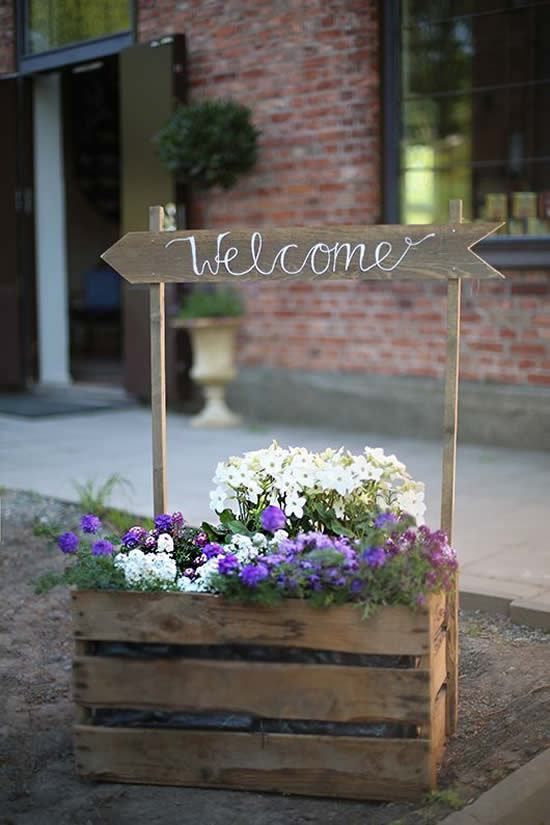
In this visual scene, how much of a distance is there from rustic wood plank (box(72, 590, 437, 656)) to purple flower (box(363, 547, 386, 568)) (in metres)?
0.11

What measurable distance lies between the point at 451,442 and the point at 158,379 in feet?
2.82

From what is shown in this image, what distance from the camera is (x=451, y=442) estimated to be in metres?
3.14

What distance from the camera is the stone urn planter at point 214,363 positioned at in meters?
8.53

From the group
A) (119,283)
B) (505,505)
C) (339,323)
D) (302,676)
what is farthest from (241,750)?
(119,283)

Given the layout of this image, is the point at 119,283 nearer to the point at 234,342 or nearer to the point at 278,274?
the point at 234,342

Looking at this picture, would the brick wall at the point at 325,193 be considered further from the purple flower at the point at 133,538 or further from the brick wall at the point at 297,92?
the purple flower at the point at 133,538

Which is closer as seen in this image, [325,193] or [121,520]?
[121,520]

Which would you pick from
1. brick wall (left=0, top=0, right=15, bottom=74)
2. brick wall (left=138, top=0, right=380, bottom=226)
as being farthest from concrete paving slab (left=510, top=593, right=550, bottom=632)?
brick wall (left=0, top=0, right=15, bottom=74)

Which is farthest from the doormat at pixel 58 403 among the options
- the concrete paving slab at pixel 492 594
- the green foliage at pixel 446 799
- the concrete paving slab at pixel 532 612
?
the green foliage at pixel 446 799

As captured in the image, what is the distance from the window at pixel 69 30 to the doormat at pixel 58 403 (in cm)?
283

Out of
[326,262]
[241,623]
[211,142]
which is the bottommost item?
[241,623]

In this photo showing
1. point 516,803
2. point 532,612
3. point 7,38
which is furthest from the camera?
point 7,38

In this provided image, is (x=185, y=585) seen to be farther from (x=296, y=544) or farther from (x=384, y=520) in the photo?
(x=384, y=520)

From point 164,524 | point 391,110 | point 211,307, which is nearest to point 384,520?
point 164,524
